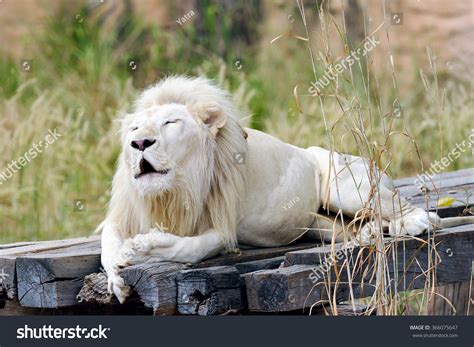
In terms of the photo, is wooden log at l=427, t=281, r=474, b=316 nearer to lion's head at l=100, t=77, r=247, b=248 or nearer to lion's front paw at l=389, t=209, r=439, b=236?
lion's front paw at l=389, t=209, r=439, b=236

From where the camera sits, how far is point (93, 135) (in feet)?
26.0

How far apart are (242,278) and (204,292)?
203 mm

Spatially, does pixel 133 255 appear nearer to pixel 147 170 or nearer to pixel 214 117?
pixel 147 170

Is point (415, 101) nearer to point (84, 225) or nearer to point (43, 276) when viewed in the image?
point (84, 225)

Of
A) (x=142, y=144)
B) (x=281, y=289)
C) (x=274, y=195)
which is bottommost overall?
(x=281, y=289)

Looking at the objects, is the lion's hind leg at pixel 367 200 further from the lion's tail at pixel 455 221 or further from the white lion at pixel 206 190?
the lion's tail at pixel 455 221

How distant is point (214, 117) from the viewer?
436 cm

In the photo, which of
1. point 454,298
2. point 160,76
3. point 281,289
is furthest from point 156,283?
point 160,76

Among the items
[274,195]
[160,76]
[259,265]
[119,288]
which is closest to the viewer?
[119,288]

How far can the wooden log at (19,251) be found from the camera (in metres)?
4.28

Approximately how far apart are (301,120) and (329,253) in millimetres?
3872

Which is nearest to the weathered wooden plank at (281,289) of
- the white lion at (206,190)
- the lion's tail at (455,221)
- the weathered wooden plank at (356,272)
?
the weathered wooden plank at (356,272)

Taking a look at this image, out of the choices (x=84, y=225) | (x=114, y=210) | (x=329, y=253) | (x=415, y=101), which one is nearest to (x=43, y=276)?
(x=114, y=210)

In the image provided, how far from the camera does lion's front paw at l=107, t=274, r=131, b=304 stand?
399 centimetres
